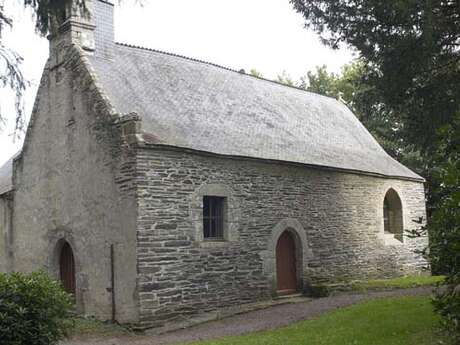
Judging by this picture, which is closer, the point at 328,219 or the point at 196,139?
the point at 196,139

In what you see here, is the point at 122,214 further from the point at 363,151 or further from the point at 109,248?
the point at 363,151

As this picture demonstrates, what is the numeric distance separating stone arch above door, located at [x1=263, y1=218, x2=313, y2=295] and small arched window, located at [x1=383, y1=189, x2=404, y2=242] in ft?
17.2

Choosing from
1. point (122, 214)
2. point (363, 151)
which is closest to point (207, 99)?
point (122, 214)

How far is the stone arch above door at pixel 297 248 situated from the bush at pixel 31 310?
7.35 meters

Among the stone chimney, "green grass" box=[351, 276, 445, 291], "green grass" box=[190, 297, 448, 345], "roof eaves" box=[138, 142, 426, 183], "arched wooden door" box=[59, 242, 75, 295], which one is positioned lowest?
"green grass" box=[351, 276, 445, 291]

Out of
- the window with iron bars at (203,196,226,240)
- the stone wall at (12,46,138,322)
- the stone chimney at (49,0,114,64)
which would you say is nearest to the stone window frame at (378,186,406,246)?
the window with iron bars at (203,196,226,240)

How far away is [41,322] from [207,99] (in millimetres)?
9681

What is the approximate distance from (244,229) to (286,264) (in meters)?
2.36

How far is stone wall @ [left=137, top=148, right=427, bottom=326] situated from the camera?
12461 mm

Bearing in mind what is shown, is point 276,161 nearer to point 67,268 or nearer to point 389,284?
point 389,284

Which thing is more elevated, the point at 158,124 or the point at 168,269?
the point at 158,124

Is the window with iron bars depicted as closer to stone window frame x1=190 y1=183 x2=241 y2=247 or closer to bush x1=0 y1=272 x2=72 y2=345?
stone window frame x1=190 y1=183 x2=241 y2=247

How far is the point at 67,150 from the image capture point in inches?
598

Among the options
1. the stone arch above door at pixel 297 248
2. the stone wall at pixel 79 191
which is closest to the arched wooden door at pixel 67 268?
the stone wall at pixel 79 191
